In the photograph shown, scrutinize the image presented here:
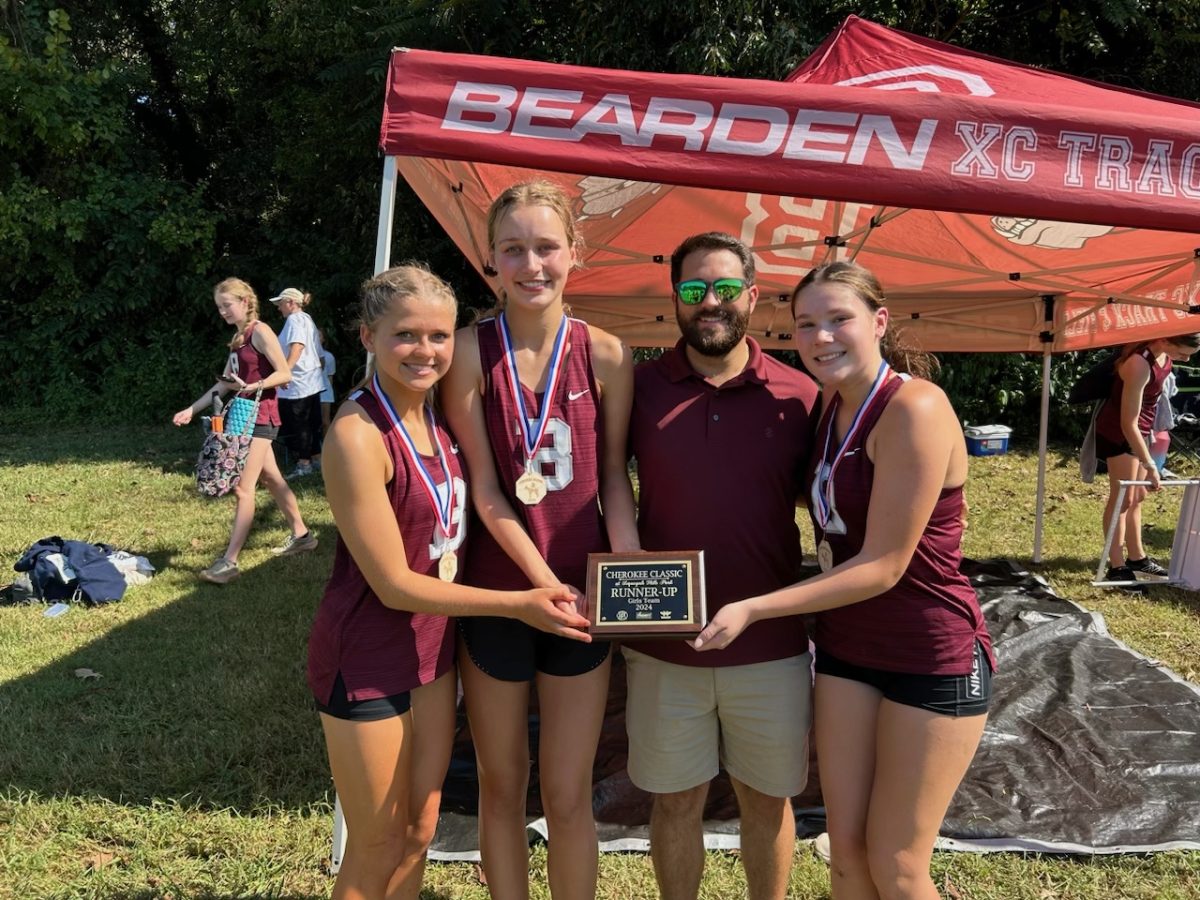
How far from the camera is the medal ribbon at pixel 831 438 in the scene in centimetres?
222

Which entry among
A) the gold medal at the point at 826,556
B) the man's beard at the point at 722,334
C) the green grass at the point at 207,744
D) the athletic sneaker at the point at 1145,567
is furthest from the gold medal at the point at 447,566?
the athletic sneaker at the point at 1145,567

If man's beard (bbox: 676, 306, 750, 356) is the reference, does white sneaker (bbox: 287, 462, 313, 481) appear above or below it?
below

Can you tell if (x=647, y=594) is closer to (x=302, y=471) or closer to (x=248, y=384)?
(x=248, y=384)

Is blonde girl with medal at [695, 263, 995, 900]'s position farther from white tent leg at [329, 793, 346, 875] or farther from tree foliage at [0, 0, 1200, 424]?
tree foliage at [0, 0, 1200, 424]

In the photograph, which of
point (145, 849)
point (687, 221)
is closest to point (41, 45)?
point (687, 221)

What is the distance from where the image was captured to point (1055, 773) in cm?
379

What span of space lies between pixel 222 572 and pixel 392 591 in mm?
4590

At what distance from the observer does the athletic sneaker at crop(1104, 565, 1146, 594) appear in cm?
628

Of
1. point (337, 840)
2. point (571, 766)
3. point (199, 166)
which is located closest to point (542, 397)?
point (571, 766)

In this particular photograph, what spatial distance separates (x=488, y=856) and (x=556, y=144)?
2.16m

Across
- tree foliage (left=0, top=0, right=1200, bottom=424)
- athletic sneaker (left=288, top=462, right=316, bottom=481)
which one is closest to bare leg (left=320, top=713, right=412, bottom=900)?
athletic sneaker (left=288, top=462, right=316, bottom=481)

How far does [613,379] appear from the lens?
245cm

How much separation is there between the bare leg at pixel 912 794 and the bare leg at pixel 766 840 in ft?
1.26

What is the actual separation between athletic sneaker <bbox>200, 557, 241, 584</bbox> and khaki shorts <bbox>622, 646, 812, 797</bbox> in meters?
4.49
